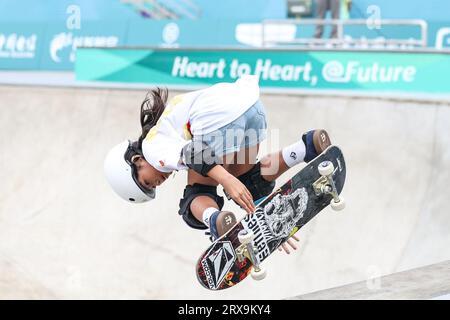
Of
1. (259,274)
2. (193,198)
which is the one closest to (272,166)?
(193,198)

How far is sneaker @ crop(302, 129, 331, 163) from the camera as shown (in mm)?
5676

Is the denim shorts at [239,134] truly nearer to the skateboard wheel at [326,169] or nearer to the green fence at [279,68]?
the skateboard wheel at [326,169]

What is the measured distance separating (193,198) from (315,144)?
102 cm

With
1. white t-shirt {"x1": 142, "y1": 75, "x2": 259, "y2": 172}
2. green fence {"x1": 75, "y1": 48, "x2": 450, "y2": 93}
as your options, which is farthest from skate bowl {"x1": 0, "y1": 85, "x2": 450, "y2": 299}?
white t-shirt {"x1": 142, "y1": 75, "x2": 259, "y2": 172}

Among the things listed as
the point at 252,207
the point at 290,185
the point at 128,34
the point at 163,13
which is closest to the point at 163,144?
the point at 252,207

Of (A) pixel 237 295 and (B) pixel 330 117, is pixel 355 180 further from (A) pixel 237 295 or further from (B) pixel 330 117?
(A) pixel 237 295

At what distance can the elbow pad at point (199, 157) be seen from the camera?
487cm

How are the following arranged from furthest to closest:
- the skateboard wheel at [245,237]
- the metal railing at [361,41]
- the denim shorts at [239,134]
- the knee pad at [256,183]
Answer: the metal railing at [361,41]
the knee pad at [256,183]
the skateboard wheel at [245,237]
the denim shorts at [239,134]

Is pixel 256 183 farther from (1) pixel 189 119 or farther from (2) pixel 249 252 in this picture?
(1) pixel 189 119

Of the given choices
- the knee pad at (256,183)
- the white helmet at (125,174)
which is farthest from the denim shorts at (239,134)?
the white helmet at (125,174)

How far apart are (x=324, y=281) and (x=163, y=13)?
32.9ft

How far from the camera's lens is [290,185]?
5562 millimetres

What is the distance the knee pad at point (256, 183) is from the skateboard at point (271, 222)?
161 millimetres

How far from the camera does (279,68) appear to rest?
426 inches
